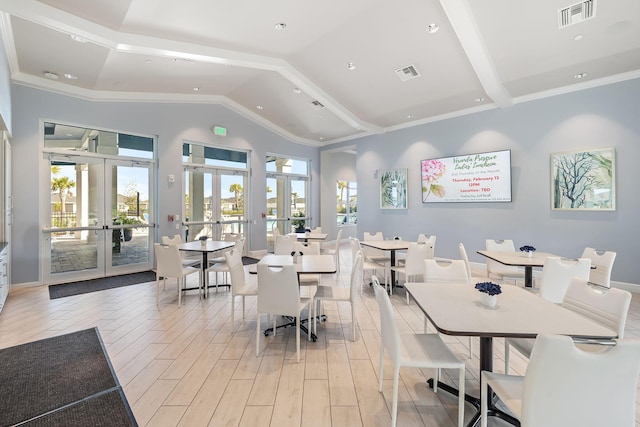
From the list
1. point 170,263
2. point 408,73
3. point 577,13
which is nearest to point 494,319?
point 170,263

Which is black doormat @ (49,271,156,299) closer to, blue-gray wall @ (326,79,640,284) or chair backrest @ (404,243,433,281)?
chair backrest @ (404,243,433,281)

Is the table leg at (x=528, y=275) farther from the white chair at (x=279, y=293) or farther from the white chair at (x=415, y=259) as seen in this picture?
the white chair at (x=279, y=293)

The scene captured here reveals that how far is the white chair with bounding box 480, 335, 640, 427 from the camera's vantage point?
122cm

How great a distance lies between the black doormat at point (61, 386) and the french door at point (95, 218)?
3038mm

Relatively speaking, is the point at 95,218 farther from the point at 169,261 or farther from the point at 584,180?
the point at 584,180

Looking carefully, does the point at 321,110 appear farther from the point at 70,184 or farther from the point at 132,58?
the point at 70,184

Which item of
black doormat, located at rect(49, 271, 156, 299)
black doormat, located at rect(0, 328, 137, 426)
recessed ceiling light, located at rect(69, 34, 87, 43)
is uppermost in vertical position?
recessed ceiling light, located at rect(69, 34, 87, 43)

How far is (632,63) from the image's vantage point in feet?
15.1

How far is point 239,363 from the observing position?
2.76 m

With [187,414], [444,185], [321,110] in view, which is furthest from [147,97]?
[444,185]

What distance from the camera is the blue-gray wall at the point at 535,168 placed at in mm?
4906

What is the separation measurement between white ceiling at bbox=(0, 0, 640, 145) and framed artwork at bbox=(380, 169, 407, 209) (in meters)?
1.85

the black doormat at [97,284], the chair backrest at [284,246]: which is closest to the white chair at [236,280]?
the chair backrest at [284,246]

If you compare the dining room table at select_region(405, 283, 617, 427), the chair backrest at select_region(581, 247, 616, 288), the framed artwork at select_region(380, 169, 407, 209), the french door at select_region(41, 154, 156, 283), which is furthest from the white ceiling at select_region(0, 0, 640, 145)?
the dining room table at select_region(405, 283, 617, 427)
